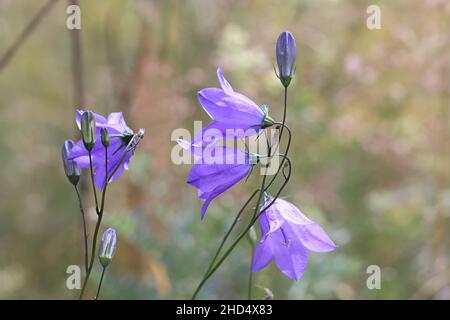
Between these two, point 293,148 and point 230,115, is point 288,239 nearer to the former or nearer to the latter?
point 230,115

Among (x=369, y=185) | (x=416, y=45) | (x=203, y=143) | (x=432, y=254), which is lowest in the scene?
→ (x=432, y=254)

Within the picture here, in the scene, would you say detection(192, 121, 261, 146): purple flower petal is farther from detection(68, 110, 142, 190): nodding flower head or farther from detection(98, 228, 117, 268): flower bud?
detection(98, 228, 117, 268): flower bud

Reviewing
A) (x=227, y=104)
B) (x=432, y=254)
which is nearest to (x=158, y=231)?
(x=432, y=254)

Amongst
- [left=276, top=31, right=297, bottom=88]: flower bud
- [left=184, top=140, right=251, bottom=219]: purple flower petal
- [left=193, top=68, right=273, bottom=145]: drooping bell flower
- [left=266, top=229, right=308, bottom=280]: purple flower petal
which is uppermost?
[left=276, top=31, right=297, bottom=88]: flower bud

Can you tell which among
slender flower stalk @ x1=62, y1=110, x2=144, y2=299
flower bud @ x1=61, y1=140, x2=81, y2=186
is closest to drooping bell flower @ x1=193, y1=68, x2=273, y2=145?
slender flower stalk @ x1=62, y1=110, x2=144, y2=299

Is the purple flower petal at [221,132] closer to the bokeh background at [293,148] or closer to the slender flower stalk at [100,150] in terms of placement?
the slender flower stalk at [100,150]

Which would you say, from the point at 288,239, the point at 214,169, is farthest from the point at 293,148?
the point at 214,169
